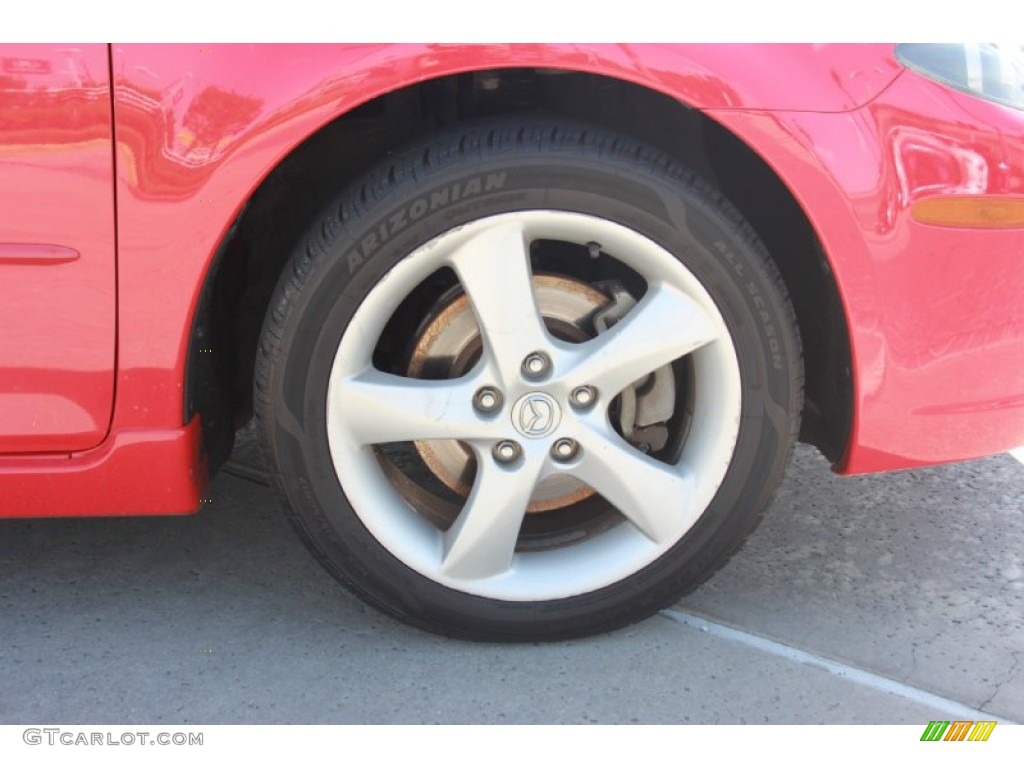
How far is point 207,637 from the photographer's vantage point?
2248mm

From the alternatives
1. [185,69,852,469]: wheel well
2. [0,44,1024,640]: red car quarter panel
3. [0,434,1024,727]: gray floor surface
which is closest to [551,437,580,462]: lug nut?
[0,44,1024,640]: red car quarter panel

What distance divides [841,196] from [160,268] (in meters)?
1.13

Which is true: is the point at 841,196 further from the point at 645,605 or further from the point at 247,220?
the point at 247,220

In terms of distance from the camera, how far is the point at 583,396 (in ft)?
6.82

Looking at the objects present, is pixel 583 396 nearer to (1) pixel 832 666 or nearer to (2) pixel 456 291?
(2) pixel 456 291

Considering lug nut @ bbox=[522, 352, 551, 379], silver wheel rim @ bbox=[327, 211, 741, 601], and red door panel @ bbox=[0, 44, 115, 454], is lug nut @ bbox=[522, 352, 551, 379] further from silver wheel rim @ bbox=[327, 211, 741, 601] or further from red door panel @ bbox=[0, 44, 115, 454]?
red door panel @ bbox=[0, 44, 115, 454]

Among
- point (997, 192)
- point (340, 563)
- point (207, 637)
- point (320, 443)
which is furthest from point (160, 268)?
point (997, 192)

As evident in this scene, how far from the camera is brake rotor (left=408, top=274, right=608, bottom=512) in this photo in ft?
7.19

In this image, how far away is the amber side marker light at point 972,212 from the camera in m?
1.93

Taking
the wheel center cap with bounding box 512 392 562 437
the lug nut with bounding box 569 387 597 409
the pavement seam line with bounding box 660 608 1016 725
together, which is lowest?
the pavement seam line with bounding box 660 608 1016 725
